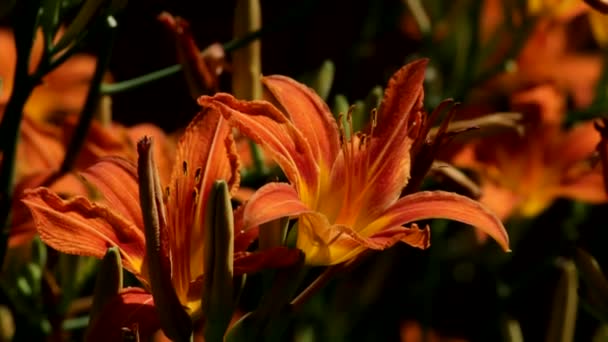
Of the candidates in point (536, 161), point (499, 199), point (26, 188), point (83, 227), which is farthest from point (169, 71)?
point (536, 161)

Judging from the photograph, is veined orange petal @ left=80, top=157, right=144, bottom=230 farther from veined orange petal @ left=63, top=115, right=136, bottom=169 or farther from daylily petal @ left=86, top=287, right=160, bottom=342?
veined orange petal @ left=63, top=115, right=136, bottom=169

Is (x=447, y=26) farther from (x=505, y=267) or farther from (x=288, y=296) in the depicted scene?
(x=288, y=296)

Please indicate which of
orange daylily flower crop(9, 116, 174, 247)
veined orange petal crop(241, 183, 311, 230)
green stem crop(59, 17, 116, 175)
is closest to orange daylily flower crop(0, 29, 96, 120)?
orange daylily flower crop(9, 116, 174, 247)

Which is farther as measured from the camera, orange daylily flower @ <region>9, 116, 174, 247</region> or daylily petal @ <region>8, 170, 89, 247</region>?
orange daylily flower @ <region>9, 116, 174, 247</region>

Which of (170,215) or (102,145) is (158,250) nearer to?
(170,215)

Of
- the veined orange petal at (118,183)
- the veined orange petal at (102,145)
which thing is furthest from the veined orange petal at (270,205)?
the veined orange petal at (102,145)

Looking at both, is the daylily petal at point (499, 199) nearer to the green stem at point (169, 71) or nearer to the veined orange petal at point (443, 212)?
the green stem at point (169, 71)

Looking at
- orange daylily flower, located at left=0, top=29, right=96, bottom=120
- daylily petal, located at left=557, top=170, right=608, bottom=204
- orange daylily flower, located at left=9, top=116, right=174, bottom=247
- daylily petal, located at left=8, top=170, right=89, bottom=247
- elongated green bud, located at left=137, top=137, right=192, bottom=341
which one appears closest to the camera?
elongated green bud, located at left=137, top=137, right=192, bottom=341
